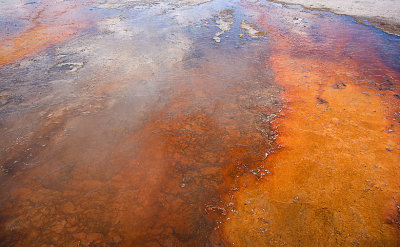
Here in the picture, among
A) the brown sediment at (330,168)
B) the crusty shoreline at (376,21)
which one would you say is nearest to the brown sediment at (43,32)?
the brown sediment at (330,168)

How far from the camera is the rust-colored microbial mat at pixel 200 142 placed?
3.25 meters

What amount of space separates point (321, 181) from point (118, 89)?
578 cm

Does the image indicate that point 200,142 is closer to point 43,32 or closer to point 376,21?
point 43,32

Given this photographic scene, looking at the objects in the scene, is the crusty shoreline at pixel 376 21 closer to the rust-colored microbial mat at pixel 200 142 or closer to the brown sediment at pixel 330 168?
the rust-colored microbial mat at pixel 200 142

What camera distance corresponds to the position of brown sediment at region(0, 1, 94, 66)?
863cm

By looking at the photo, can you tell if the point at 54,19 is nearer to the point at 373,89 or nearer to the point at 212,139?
the point at 212,139

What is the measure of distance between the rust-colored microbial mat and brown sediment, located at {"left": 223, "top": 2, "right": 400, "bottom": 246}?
2 cm

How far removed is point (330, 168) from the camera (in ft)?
13.0

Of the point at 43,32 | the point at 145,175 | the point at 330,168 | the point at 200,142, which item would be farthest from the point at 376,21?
the point at 43,32

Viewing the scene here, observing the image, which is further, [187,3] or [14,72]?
[187,3]

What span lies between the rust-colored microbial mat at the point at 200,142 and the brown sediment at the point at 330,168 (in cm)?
2

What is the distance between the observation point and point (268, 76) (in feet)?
23.1

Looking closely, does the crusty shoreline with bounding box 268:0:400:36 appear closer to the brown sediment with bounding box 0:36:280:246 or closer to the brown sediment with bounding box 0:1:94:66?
the brown sediment with bounding box 0:36:280:246

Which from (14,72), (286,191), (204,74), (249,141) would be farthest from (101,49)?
(286,191)
